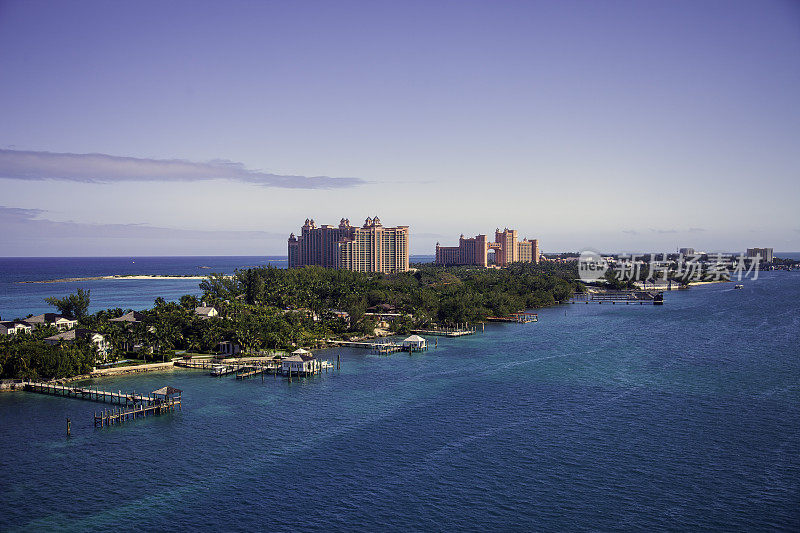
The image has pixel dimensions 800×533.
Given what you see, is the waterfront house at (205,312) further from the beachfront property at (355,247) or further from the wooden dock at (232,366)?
the beachfront property at (355,247)

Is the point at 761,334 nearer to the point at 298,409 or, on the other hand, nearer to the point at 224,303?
the point at 298,409

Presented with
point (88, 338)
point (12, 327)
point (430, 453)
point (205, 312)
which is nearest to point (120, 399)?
point (88, 338)

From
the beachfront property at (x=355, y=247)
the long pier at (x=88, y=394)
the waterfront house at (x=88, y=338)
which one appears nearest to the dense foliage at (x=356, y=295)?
the waterfront house at (x=88, y=338)

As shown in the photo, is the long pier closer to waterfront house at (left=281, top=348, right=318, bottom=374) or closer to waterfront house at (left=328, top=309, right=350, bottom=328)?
waterfront house at (left=281, top=348, right=318, bottom=374)

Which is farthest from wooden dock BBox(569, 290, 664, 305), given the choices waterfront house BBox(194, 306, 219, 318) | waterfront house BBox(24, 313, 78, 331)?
waterfront house BBox(24, 313, 78, 331)

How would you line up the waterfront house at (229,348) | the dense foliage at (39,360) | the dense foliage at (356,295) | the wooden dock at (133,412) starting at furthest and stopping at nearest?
the dense foliage at (356,295), the waterfront house at (229,348), the dense foliage at (39,360), the wooden dock at (133,412)

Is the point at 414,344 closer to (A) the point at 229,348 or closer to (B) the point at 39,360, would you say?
(A) the point at 229,348

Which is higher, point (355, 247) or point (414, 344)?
point (355, 247)

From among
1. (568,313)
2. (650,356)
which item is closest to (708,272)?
(568,313)
